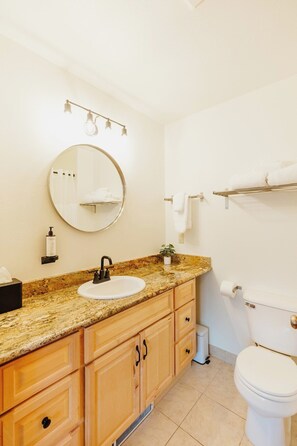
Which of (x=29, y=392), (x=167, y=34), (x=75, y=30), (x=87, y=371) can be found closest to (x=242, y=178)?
(x=167, y=34)

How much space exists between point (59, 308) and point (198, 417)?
4.02 feet

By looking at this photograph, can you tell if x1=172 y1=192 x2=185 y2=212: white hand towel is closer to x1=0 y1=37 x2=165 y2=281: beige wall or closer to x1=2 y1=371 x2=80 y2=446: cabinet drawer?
x1=0 y1=37 x2=165 y2=281: beige wall

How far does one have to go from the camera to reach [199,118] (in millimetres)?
2104

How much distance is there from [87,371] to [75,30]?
1859 millimetres

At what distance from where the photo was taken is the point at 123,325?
121 centimetres

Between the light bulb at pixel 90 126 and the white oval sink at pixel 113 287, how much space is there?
44.4 inches

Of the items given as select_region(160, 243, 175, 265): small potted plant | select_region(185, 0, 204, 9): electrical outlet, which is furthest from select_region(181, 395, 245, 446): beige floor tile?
select_region(185, 0, 204, 9): electrical outlet

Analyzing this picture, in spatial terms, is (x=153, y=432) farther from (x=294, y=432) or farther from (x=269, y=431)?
(x=294, y=432)

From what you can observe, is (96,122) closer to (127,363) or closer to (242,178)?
(242,178)

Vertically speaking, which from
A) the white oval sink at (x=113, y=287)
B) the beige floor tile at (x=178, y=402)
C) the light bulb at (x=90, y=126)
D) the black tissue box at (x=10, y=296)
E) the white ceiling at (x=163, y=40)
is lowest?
the beige floor tile at (x=178, y=402)

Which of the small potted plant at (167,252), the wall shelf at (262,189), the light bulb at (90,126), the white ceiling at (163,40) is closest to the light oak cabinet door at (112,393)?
the small potted plant at (167,252)

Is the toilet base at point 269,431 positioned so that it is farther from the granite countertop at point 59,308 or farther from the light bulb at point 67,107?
the light bulb at point 67,107

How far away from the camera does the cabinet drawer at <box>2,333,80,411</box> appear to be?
2.55ft

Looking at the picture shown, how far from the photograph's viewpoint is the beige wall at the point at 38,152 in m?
1.24
